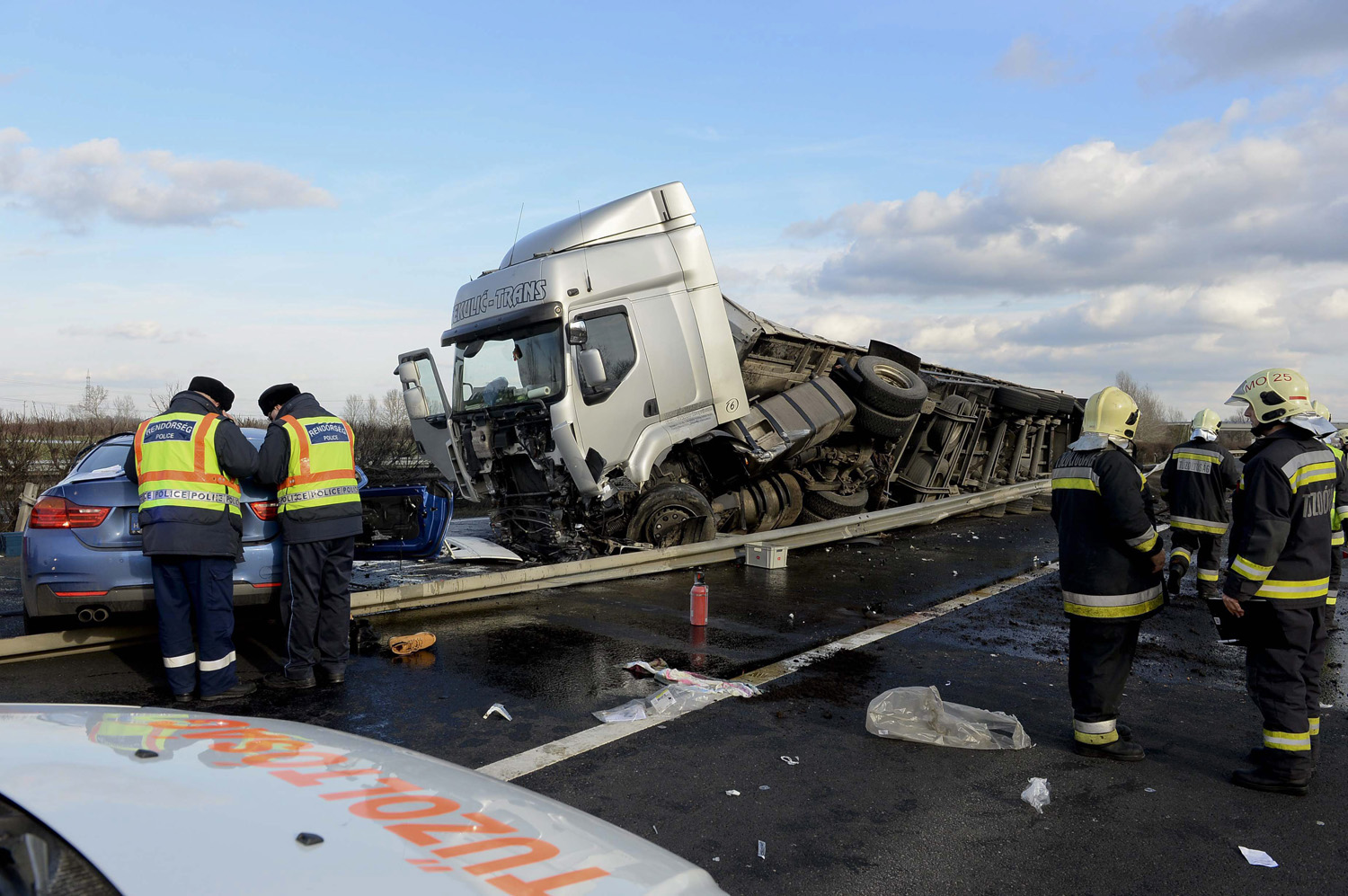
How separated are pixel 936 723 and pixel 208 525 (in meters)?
3.66

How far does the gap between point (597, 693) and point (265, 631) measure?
269cm

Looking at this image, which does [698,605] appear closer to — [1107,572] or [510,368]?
[1107,572]

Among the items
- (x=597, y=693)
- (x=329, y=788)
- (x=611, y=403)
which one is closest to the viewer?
(x=329, y=788)

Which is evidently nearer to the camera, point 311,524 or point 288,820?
point 288,820

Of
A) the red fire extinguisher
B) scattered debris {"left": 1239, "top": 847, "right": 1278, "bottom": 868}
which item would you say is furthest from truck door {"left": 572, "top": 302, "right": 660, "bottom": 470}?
scattered debris {"left": 1239, "top": 847, "right": 1278, "bottom": 868}

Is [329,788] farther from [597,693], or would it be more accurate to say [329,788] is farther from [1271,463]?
[1271,463]

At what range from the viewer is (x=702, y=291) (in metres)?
8.95

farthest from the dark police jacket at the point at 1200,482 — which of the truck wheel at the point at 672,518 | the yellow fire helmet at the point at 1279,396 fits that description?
the truck wheel at the point at 672,518

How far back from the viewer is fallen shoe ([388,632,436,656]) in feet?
18.1

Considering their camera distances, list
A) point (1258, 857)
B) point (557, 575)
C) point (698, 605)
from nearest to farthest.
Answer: point (1258, 857), point (698, 605), point (557, 575)

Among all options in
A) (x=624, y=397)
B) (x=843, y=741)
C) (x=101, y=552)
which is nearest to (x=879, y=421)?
(x=624, y=397)

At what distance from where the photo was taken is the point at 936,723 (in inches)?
169

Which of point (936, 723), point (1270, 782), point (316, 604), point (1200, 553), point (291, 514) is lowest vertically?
point (1270, 782)

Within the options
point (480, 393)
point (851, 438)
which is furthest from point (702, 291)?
point (851, 438)
